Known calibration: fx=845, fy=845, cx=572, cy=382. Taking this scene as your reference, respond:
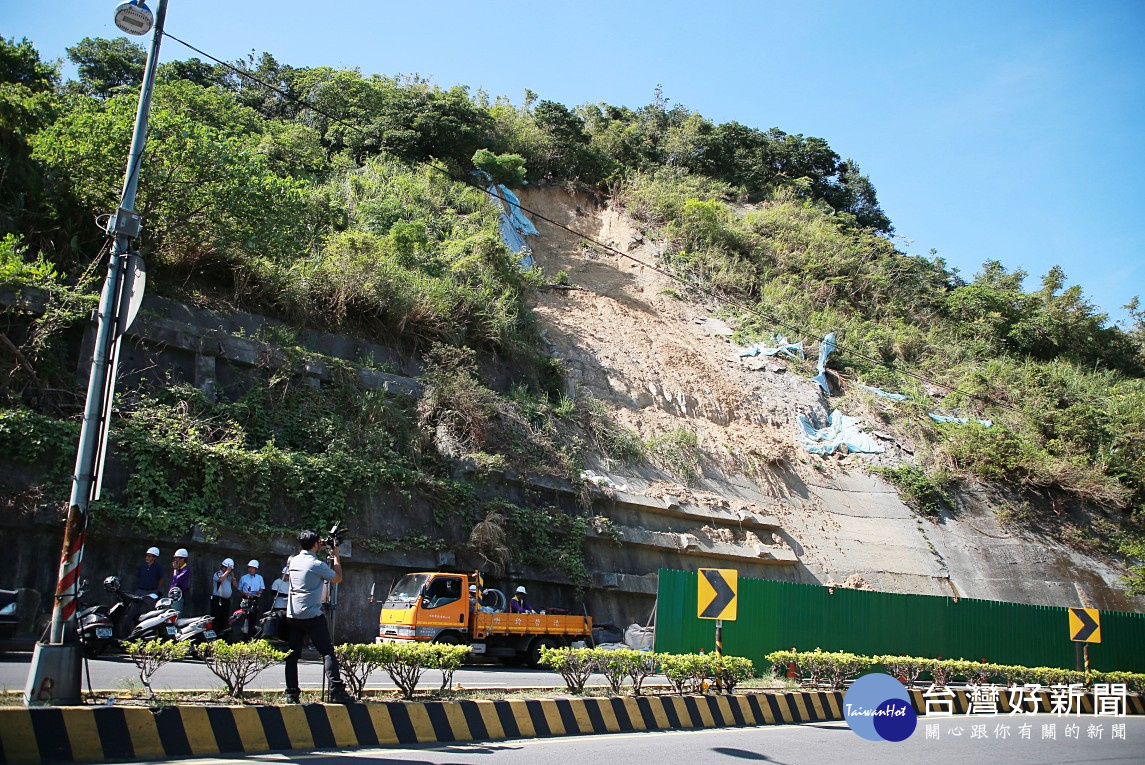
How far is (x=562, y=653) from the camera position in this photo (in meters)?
9.61

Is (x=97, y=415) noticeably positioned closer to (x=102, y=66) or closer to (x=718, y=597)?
(x=718, y=597)

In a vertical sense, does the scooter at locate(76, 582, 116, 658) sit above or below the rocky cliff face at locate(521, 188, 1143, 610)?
below

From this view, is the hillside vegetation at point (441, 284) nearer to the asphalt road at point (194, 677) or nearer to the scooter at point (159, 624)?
the scooter at point (159, 624)

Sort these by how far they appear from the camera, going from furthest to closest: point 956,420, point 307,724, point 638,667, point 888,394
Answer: point 888,394, point 956,420, point 638,667, point 307,724

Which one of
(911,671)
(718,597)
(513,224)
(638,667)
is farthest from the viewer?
(513,224)

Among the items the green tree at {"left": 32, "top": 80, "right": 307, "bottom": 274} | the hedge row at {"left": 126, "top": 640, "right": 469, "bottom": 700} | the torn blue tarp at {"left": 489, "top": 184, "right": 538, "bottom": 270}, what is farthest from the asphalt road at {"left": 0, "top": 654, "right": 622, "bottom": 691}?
the torn blue tarp at {"left": 489, "top": 184, "right": 538, "bottom": 270}

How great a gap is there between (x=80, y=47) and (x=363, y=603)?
30533mm

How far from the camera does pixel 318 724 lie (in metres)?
6.98

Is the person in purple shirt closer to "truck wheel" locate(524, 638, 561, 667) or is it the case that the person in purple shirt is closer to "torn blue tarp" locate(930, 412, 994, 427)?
"truck wheel" locate(524, 638, 561, 667)

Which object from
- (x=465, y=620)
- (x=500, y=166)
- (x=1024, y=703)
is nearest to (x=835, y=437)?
(x=1024, y=703)

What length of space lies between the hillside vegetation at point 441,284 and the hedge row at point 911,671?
7.03 metres

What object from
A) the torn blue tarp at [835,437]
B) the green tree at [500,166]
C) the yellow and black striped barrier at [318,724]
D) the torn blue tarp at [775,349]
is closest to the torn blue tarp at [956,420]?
the torn blue tarp at [835,437]

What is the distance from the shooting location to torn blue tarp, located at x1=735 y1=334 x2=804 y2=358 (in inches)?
1188

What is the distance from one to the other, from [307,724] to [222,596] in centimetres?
707
